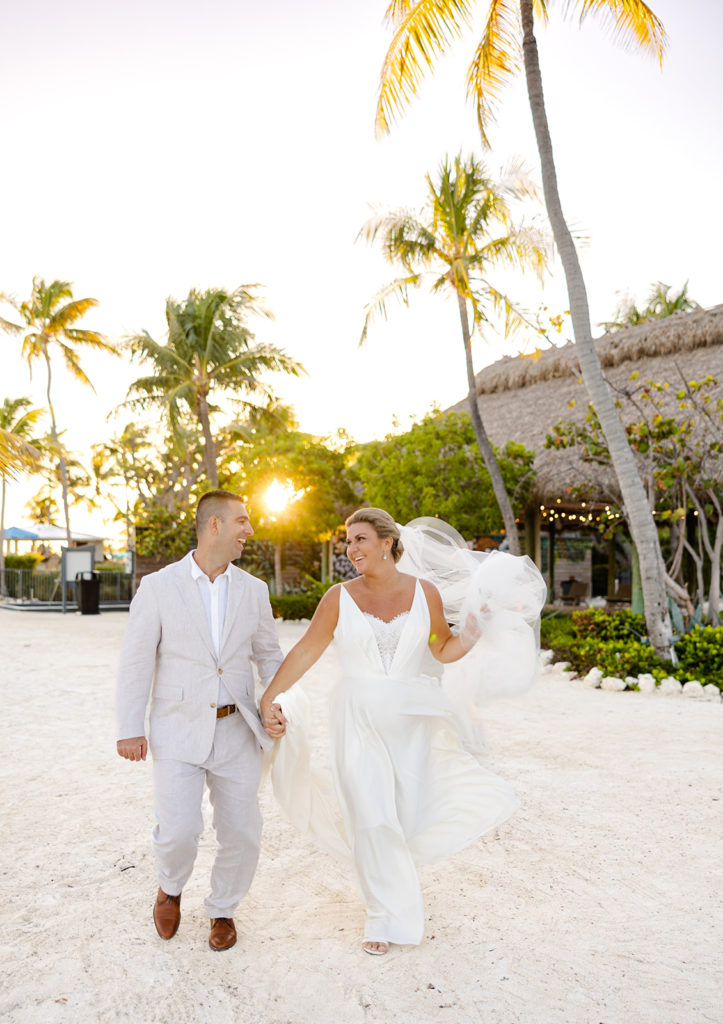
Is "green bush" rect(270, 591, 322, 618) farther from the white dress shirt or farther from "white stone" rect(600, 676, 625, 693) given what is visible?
the white dress shirt

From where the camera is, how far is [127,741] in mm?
3182

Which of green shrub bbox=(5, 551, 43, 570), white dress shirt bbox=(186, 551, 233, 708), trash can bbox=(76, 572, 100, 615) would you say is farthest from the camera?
green shrub bbox=(5, 551, 43, 570)

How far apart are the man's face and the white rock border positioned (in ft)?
20.4

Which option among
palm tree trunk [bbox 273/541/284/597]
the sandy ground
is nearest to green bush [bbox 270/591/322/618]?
palm tree trunk [bbox 273/541/284/597]

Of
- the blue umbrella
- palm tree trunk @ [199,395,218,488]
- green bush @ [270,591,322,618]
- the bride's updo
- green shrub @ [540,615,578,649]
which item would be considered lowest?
green shrub @ [540,615,578,649]

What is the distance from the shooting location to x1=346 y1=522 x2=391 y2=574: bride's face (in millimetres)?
3465

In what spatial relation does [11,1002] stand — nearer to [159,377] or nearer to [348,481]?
[348,481]

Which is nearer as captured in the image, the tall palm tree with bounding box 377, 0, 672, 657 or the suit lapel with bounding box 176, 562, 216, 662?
the suit lapel with bounding box 176, 562, 216, 662

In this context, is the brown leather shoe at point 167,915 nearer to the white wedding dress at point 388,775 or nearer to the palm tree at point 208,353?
the white wedding dress at point 388,775

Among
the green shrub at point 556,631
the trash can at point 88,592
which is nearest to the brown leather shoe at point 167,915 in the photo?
the green shrub at point 556,631

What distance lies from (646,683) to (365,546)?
24.3ft

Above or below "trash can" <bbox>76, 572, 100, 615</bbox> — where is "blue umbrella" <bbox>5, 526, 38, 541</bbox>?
above

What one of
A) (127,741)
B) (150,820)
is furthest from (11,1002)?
(150,820)

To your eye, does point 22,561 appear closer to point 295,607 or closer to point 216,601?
point 295,607
